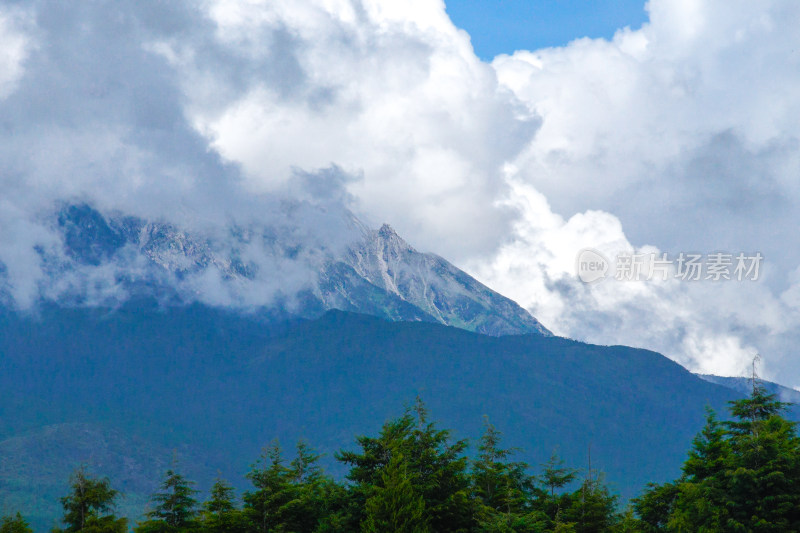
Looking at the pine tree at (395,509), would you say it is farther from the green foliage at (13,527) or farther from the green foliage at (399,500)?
the green foliage at (13,527)

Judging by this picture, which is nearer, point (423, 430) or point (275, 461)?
point (423, 430)

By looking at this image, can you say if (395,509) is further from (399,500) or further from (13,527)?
(13,527)

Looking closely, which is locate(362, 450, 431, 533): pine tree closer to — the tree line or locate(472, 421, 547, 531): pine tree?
the tree line

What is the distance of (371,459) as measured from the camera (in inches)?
3177

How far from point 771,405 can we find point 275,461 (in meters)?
48.6

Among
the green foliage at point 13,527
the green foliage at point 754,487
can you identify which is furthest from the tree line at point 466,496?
the green foliage at point 13,527

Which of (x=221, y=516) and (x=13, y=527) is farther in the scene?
(x=13, y=527)

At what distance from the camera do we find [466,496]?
7838 centimetres

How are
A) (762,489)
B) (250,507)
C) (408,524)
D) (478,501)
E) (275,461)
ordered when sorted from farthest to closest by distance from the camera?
(275,461) < (250,507) < (478,501) < (408,524) < (762,489)

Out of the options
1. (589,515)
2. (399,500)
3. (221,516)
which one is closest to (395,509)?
(399,500)

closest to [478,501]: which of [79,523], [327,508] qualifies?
[327,508]

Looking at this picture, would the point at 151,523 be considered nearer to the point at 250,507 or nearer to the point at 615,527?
the point at 250,507

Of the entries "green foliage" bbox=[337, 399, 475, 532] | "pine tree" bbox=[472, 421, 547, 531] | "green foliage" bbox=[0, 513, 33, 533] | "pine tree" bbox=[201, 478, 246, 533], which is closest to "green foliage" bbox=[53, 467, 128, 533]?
"green foliage" bbox=[0, 513, 33, 533]

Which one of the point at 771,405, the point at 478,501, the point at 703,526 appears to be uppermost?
the point at 771,405
